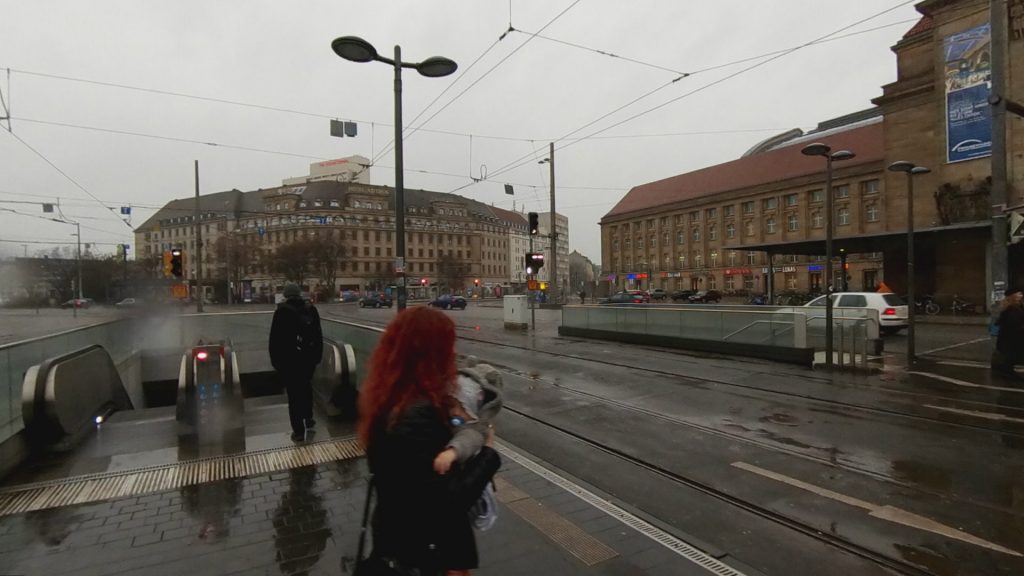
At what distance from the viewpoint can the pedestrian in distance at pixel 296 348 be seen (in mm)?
5637

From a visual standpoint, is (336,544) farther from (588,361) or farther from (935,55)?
(935,55)

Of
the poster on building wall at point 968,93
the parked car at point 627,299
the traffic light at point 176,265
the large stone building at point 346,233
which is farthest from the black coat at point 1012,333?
the large stone building at point 346,233

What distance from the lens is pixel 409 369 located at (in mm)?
1894

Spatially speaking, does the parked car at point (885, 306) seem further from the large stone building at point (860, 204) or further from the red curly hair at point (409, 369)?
the red curly hair at point (409, 369)

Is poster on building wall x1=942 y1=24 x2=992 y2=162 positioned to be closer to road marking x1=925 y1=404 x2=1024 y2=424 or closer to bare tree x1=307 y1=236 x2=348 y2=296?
road marking x1=925 y1=404 x2=1024 y2=424

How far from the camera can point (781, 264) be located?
62750 millimetres

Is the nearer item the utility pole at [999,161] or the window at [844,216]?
the utility pole at [999,161]

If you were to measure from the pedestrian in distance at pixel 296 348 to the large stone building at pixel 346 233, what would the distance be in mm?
69955

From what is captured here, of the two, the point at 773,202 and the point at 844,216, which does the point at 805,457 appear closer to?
the point at 844,216

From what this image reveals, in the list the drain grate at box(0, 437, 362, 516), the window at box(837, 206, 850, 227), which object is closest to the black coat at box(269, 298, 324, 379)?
the drain grate at box(0, 437, 362, 516)

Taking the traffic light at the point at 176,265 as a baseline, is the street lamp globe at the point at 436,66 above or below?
above

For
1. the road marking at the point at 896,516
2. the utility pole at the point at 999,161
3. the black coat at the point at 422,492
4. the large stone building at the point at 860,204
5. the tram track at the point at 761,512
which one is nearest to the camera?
the black coat at the point at 422,492

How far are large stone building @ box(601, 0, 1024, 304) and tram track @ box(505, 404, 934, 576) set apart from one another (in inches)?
1010

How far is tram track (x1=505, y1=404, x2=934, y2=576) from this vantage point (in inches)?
142
